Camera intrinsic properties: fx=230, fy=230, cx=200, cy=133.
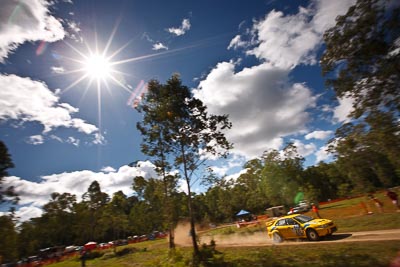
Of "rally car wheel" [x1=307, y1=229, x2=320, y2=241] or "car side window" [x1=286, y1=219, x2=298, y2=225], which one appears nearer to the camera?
"rally car wheel" [x1=307, y1=229, x2=320, y2=241]

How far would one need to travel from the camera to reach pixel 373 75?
732 inches

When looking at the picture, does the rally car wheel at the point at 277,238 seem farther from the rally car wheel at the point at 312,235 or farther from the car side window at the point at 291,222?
the rally car wheel at the point at 312,235

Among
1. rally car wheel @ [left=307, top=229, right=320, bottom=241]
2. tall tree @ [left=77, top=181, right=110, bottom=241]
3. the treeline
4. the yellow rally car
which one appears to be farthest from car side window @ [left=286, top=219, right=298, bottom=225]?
tall tree @ [left=77, top=181, right=110, bottom=241]

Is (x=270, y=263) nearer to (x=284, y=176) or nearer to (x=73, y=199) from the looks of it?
(x=284, y=176)

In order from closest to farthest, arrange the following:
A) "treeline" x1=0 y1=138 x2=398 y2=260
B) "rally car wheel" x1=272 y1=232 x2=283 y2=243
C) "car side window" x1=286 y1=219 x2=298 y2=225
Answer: "car side window" x1=286 y1=219 x2=298 y2=225 → "rally car wheel" x1=272 y1=232 x2=283 y2=243 → "treeline" x1=0 y1=138 x2=398 y2=260

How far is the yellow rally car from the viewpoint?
14.2 meters

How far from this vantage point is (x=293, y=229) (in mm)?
15789

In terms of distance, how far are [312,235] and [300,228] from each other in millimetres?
858

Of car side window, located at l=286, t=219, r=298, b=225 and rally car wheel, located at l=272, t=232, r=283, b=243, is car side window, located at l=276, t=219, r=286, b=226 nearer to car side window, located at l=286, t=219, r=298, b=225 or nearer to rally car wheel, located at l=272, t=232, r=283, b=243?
car side window, located at l=286, t=219, r=298, b=225

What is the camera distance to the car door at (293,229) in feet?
50.2

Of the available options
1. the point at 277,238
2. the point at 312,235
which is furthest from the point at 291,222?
the point at 277,238

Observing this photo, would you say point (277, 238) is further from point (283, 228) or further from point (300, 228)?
point (300, 228)

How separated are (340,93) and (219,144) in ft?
39.3

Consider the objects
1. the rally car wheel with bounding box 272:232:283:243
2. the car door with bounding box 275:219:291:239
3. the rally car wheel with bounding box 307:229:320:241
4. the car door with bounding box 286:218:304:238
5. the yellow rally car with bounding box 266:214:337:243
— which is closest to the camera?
the yellow rally car with bounding box 266:214:337:243
